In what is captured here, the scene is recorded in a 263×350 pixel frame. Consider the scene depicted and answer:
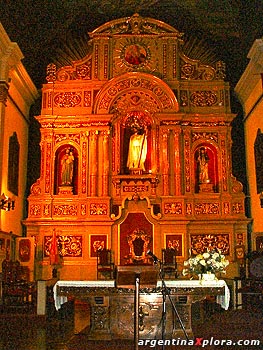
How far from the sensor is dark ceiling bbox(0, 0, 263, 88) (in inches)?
A: 628

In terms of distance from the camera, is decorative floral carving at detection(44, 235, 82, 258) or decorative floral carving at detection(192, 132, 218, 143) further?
decorative floral carving at detection(192, 132, 218, 143)

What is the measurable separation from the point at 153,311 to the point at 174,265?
241 inches

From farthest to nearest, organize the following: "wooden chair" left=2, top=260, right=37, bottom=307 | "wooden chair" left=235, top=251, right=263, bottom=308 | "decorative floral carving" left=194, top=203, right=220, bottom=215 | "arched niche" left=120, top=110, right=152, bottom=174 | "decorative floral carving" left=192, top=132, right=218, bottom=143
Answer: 1. "decorative floral carving" left=192, top=132, right=218, bottom=143
2. "arched niche" left=120, top=110, right=152, bottom=174
3. "decorative floral carving" left=194, top=203, right=220, bottom=215
4. "wooden chair" left=2, top=260, right=37, bottom=307
5. "wooden chair" left=235, top=251, right=263, bottom=308

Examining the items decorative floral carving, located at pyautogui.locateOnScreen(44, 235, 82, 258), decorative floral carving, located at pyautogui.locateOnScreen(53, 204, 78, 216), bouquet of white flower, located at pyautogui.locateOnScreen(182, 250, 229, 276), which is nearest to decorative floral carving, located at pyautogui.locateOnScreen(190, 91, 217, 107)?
decorative floral carving, located at pyautogui.locateOnScreen(53, 204, 78, 216)

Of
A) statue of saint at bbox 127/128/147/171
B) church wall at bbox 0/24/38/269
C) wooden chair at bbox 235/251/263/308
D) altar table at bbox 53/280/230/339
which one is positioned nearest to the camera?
altar table at bbox 53/280/230/339

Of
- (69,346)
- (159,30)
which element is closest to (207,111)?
(159,30)

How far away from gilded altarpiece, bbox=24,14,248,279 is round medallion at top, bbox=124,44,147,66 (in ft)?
0.11

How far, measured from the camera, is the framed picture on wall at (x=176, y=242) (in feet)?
48.4

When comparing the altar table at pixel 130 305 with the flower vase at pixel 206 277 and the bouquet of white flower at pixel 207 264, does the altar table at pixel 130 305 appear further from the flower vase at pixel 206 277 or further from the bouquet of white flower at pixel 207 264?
the bouquet of white flower at pixel 207 264

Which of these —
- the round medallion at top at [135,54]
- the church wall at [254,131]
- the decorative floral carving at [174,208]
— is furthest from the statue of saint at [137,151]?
the church wall at [254,131]

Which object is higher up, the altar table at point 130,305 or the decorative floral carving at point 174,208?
the decorative floral carving at point 174,208

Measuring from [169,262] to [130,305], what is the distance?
618 centimetres

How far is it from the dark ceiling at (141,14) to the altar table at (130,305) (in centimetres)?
943

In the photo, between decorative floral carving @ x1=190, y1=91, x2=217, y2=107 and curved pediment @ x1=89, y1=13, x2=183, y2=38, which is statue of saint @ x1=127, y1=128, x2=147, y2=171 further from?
curved pediment @ x1=89, y1=13, x2=183, y2=38
